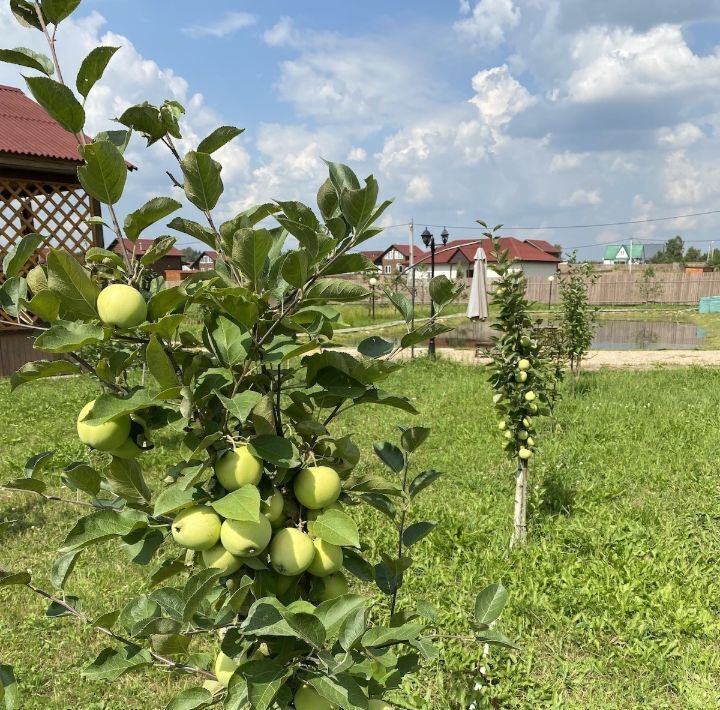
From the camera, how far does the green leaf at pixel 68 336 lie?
85cm

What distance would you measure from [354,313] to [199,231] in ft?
83.4

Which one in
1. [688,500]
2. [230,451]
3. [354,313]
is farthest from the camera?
[354,313]

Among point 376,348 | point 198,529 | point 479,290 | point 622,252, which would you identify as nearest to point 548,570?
point 376,348

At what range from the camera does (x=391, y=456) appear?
1.42m

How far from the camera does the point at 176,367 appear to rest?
106cm

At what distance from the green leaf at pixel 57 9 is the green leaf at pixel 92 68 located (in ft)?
0.34

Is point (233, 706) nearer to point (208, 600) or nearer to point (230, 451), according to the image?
point (208, 600)

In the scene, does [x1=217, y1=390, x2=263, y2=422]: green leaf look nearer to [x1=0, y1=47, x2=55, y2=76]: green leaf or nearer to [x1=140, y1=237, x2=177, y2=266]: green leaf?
[x1=140, y1=237, x2=177, y2=266]: green leaf

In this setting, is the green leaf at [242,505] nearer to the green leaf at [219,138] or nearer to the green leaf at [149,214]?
the green leaf at [149,214]

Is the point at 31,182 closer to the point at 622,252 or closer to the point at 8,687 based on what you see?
the point at 8,687

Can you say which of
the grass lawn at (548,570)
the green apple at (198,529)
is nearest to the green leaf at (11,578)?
the green apple at (198,529)

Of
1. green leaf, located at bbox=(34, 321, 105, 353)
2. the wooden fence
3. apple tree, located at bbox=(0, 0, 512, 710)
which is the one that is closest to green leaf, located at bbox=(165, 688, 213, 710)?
apple tree, located at bbox=(0, 0, 512, 710)

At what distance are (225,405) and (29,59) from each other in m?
0.66

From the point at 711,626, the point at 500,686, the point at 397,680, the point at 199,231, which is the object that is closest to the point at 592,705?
the point at 500,686
